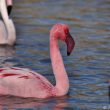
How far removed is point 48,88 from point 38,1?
9.89 m

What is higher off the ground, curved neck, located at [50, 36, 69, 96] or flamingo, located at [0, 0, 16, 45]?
curved neck, located at [50, 36, 69, 96]

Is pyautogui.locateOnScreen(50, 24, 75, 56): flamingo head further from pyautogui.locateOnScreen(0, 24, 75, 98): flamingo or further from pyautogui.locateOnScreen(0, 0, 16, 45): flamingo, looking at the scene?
pyautogui.locateOnScreen(0, 0, 16, 45): flamingo

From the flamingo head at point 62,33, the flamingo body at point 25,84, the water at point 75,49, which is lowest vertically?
the water at point 75,49

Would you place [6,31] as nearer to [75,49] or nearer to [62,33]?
[75,49]

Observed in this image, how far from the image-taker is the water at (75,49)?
1079 centimetres

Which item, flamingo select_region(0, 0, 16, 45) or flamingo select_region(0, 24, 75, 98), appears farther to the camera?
flamingo select_region(0, 0, 16, 45)

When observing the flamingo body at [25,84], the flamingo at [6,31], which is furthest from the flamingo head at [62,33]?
the flamingo at [6,31]

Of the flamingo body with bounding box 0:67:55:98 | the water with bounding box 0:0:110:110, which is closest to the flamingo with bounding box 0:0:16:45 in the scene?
the water with bounding box 0:0:110:110

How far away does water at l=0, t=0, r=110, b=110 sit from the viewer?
10.8 meters

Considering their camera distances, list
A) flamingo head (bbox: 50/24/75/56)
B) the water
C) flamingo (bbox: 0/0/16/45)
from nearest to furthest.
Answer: the water → flamingo head (bbox: 50/24/75/56) → flamingo (bbox: 0/0/16/45)

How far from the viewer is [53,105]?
1059 cm

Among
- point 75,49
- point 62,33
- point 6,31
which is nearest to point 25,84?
point 62,33

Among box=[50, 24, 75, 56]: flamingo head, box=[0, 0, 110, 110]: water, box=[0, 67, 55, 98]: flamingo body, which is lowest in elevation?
box=[0, 0, 110, 110]: water

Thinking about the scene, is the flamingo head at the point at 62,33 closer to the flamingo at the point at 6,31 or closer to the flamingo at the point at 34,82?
the flamingo at the point at 34,82
